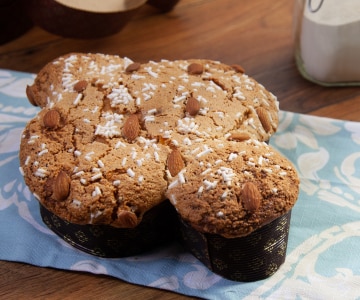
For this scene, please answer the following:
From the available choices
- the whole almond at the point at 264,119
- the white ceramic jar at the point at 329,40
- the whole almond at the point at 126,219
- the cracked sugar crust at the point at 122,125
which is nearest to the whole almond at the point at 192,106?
the cracked sugar crust at the point at 122,125

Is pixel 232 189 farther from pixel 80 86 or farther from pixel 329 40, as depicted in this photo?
pixel 329 40

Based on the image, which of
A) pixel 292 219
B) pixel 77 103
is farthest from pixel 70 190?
pixel 292 219

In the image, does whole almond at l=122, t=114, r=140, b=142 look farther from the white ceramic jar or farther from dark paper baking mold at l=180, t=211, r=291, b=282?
the white ceramic jar

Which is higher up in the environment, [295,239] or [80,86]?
[80,86]

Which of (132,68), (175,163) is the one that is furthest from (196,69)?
(175,163)

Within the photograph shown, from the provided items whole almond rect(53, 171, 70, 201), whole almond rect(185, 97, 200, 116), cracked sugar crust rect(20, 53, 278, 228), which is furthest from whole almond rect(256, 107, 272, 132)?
whole almond rect(53, 171, 70, 201)

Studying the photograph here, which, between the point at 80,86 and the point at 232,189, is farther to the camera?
the point at 80,86

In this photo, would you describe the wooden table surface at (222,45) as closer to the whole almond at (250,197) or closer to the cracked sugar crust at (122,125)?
the cracked sugar crust at (122,125)
